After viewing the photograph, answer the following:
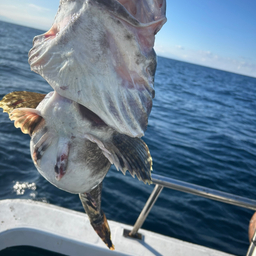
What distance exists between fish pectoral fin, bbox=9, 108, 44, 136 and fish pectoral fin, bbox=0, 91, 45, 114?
0.41 ft

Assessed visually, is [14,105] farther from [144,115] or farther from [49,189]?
[49,189]

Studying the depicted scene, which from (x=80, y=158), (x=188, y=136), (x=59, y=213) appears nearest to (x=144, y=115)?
(x=80, y=158)

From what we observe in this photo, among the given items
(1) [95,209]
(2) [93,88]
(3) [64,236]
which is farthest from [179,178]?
(2) [93,88]

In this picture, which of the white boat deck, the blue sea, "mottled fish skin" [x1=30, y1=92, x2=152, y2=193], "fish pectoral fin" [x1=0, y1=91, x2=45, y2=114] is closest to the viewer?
→ "mottled fish skin" [x1=30, y1=92, x2=152, y2=193]

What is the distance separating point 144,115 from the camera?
0.98 meters

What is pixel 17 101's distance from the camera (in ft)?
3.97

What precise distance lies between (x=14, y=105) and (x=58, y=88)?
1.41 feet

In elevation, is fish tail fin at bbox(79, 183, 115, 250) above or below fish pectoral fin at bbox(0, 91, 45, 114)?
below

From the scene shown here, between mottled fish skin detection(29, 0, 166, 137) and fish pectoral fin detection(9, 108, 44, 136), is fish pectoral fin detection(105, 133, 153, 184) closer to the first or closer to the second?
mottled fish skin detection(29, 0, 166, 137)

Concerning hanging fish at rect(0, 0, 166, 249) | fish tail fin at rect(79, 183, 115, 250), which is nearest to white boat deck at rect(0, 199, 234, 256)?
fish tail fin at rect(79, 183, 115, 250)

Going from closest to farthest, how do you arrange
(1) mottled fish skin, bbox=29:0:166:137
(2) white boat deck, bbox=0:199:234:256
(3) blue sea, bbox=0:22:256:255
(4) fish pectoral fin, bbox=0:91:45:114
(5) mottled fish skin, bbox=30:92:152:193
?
(1) mottled fish skin, bbox=29:0:166:137 < (5) mottled fish skin, bbox=30:92:152:193 < (4) fish pectoral fin, bbox=0:91:45:114 < (2) white boat deck, bbox=0:199:234:256 < (3) blue sea, bbox=0:22:256:255

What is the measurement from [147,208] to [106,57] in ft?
7.65

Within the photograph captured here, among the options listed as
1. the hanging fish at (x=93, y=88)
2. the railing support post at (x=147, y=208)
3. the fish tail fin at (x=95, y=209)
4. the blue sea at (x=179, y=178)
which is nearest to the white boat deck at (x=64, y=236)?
the railing support post at (x=147, y=208)

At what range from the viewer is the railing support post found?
8.84 ft
